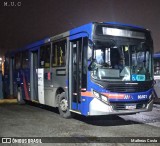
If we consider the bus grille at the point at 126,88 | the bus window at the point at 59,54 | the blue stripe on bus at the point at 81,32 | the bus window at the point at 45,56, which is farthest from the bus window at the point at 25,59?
the bus grille at the point at 126,88

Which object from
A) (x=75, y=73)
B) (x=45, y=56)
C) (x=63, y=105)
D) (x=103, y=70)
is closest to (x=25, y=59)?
(x=45, y=56)

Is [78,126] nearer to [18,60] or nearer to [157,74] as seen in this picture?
[157,74]

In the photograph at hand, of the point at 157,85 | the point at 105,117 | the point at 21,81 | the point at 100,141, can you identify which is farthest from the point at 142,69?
the point at 21,81

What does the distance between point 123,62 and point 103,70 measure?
78 centimetres

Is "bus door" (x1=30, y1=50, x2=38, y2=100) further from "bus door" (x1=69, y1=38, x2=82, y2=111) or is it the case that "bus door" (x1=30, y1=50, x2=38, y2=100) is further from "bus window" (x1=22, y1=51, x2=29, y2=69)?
"bus door" (x1=69, y1=38, x2=82, y2=111)

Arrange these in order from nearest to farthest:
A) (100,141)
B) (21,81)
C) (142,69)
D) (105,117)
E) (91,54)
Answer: (100,141) < (91,54) < (142,69) < (105,117) < (21,81)

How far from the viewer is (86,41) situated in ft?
33.2

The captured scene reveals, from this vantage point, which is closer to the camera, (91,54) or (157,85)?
(91,54)

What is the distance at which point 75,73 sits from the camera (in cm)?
1104

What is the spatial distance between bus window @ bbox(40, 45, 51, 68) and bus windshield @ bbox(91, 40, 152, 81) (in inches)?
155

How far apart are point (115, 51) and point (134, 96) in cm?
156

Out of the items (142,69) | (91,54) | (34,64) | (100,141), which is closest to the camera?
(100,141)

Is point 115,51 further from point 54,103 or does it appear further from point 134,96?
point 54,103

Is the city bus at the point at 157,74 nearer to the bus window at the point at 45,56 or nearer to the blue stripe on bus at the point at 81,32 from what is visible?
the bus window at the point at 45,56
